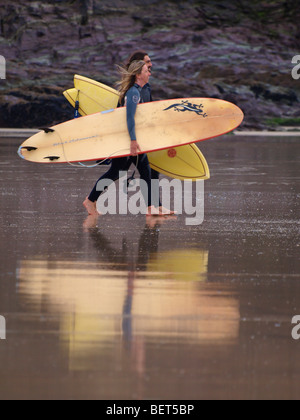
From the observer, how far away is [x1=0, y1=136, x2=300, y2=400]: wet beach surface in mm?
4477

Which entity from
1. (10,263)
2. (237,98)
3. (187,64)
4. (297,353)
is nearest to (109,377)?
(297,353)

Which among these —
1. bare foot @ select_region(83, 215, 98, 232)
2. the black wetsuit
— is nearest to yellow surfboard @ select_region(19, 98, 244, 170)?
the black wetsuit

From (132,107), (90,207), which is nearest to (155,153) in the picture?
(132,107)

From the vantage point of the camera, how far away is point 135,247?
27.6ft

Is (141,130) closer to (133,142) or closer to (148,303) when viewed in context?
(133,142)

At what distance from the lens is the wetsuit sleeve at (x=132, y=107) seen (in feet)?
34.4

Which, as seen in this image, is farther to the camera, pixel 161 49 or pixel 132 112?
pixel 161 49

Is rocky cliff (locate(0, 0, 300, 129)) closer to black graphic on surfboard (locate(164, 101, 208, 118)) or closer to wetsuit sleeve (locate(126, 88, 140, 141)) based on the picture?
black graphic on surfboard (locate(164, 101, 208, 118))

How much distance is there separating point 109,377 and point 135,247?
13.0 feet

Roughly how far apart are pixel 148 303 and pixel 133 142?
470cm

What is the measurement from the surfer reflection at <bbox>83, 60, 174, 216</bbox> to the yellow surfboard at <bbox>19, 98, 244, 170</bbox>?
0.84 feet

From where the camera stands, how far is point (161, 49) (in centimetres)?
4638

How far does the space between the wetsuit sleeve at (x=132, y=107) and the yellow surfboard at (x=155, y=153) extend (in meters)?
1.36

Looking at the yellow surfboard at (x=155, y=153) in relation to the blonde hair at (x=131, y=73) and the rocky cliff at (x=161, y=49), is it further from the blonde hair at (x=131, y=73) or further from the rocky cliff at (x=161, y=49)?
the rocky cliff at (x=161, y=49)
